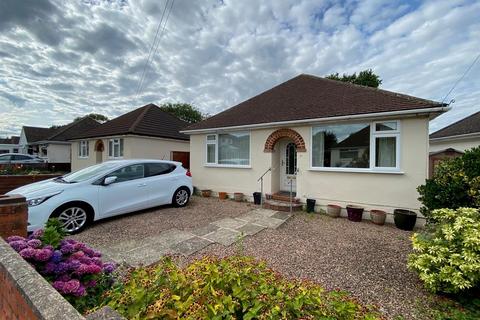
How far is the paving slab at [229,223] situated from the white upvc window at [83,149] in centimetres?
1524

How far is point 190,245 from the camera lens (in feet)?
14.6

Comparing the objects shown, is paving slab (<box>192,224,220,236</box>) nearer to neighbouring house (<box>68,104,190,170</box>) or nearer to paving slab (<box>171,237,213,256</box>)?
paving slab (<box>171,237,213,256</box>)

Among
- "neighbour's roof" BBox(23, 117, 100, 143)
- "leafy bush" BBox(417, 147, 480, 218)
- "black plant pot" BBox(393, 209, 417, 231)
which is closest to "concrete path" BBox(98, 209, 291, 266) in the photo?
"black plant pot" BBox(393, 209, 417, 231)

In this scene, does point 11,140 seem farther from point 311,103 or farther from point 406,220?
point 406,220

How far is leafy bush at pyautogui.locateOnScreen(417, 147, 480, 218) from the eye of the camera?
443 centimetres

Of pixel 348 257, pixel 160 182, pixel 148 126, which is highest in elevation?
pixel 148 126

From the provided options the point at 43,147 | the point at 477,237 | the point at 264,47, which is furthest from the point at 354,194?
the point at 43,147

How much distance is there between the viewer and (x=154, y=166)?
687 cm

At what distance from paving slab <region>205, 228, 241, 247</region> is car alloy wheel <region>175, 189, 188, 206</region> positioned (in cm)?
265

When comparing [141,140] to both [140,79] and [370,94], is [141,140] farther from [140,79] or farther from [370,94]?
[370,94]

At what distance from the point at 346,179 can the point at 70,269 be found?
7.24m

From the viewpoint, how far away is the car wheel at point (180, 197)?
7373mm

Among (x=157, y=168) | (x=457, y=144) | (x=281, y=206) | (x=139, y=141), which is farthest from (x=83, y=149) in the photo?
(x=457, y=144)

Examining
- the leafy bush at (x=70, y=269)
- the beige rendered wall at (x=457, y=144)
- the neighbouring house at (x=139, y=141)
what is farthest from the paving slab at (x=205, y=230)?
the beige rendered wall at (x=457, y=144)
